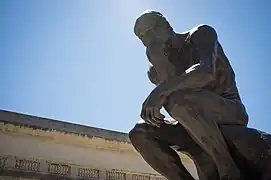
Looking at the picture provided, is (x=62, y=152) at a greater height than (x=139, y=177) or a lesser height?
greater

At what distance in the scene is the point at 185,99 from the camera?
247cm

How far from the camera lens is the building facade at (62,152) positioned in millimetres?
9906

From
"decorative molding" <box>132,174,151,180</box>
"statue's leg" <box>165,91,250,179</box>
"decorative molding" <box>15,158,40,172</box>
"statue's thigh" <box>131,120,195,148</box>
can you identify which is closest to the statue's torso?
"statue's leg" <box>165,91,250,179</box>

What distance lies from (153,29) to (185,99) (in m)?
0.62

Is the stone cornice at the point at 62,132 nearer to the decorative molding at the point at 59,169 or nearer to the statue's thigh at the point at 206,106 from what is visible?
the decorative molding at the point at 59,169

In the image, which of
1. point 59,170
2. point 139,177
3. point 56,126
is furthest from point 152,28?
point 139,177

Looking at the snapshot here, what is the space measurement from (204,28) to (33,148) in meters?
8.26

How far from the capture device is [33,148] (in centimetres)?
1025

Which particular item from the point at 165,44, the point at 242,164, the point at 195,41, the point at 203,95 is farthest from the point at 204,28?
the point at 242,164

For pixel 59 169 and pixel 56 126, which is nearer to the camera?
pixel 59 169

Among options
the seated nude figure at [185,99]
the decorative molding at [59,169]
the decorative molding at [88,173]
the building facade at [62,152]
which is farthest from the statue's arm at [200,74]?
the decorative molding at [88,173]

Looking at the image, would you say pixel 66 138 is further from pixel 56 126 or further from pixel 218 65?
pixel 218 65

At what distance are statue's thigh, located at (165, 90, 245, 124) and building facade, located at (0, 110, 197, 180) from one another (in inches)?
307


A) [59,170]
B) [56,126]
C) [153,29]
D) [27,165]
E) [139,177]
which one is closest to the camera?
[153,29]
